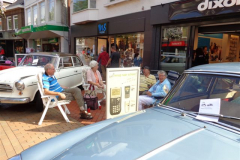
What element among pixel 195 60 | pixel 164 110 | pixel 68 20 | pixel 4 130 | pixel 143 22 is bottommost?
pixel 4 130

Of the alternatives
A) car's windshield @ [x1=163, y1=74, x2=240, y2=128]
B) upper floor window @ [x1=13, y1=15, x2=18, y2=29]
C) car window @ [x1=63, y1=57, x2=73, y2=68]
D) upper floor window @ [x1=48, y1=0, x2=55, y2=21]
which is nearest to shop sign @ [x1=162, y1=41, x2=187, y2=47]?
car window @ [x1=63, y1=57, x2=73, y2=68]

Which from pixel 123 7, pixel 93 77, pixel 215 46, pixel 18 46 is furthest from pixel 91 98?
pixel 18 46

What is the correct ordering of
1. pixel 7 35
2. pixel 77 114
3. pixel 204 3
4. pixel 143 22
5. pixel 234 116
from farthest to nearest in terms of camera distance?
pixel 7 35
pixel 143 22
pixel 204 3
pixel 77 114
pixel 234 116

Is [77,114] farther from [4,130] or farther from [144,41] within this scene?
[144,41]

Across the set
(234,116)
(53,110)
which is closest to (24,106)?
(53,110)

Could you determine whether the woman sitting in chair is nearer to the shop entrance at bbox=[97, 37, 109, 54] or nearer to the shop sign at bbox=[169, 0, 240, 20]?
the shop sign at bbox=[169, 0, 240, 20]

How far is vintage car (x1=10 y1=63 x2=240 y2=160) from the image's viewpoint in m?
1.46

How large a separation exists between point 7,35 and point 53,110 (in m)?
22.6

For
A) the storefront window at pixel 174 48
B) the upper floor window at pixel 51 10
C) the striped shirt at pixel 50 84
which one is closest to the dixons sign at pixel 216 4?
the storefront window at pixel 174 48

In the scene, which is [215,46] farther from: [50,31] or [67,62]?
[50,31]

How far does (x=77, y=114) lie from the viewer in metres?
5.11

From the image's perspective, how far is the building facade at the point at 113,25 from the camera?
29.0 ft

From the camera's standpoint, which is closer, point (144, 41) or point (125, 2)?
point (144, 41)

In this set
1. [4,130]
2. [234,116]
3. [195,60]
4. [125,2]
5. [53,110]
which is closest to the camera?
[234,116]
